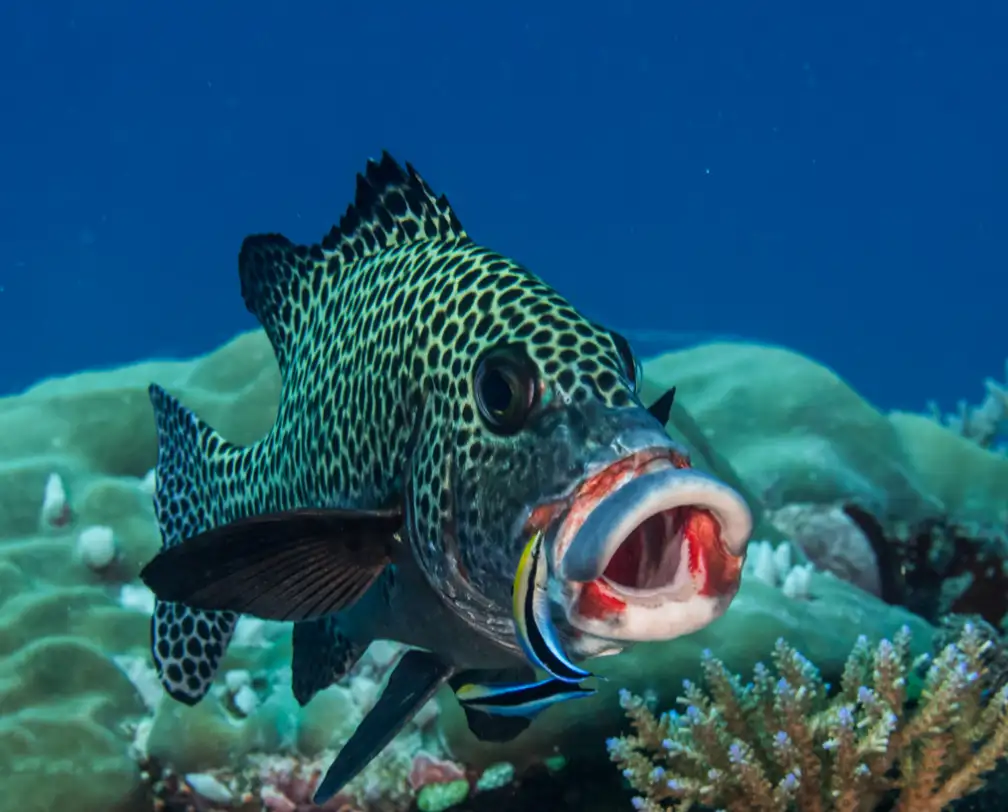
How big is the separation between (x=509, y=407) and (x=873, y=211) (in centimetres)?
8474

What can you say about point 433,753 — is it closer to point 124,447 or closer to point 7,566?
point 7,566

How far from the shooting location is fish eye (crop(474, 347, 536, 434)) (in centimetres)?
234

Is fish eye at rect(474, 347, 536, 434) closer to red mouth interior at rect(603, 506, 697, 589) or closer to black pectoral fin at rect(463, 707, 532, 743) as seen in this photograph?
red mouth interior at rect(603, 506, 697, 589)

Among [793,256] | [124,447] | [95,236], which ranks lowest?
[124,447]

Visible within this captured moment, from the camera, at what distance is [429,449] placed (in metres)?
2.61

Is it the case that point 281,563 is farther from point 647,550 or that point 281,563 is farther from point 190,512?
point 190,512

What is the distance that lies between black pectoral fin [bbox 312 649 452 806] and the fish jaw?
101cm

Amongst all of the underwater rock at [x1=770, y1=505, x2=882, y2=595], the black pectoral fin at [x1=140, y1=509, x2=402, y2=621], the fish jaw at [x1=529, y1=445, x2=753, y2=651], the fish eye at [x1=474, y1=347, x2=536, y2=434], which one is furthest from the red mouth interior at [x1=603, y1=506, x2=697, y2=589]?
the underwater rock at [x1=770, y1=505, x2=882, y2=595]

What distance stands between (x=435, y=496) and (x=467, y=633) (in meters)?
0.50

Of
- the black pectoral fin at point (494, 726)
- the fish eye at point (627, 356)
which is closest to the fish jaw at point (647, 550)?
the fish eye at point (627, 356)

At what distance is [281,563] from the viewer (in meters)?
2.53

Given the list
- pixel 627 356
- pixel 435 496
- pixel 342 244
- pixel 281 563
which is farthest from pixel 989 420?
pixel 281 563

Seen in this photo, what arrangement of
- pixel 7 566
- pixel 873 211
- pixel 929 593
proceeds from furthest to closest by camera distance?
pixel 873 211 → pixel 929 593 → pixel 7 566

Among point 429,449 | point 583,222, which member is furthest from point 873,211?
A: point 429,449
